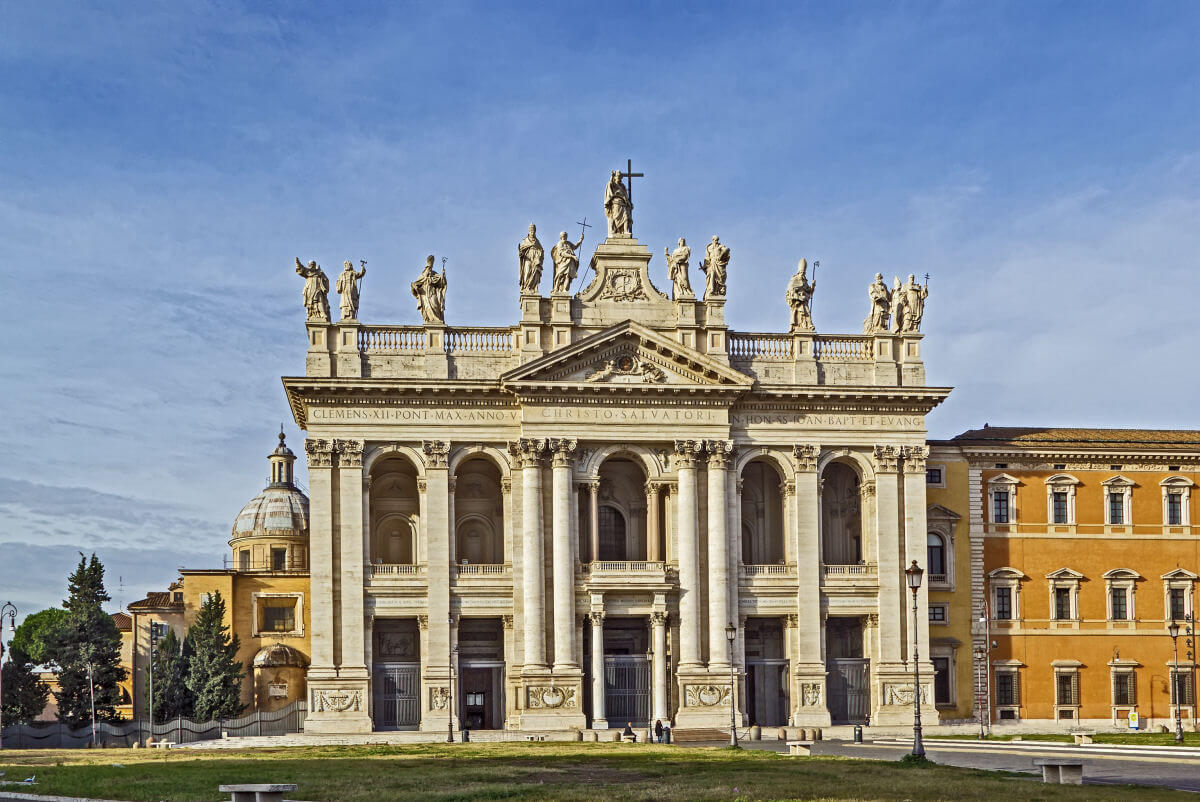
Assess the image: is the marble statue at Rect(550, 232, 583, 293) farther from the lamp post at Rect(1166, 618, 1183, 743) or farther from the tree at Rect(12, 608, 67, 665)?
the tree at Rect(12, 608, 67, 665)

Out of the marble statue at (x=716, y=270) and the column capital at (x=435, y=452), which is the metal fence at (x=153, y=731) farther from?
the marble statue at (x=716, y=270)

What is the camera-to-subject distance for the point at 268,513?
99.6m

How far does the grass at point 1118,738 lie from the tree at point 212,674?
31.0m

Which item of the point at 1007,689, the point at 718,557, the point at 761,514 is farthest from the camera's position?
the point at 1007,689

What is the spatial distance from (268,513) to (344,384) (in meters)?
37.8

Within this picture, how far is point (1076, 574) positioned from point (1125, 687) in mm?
5527

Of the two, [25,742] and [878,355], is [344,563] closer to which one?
[25,742]

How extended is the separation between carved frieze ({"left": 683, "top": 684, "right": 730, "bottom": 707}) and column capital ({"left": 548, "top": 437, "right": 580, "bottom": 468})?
10458mm

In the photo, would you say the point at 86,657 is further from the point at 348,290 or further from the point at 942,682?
the point at 942,682

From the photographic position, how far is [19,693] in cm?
6812

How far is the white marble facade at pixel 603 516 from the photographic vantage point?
64250 millimetres

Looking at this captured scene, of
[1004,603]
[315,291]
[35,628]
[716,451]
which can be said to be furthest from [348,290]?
[35,628]

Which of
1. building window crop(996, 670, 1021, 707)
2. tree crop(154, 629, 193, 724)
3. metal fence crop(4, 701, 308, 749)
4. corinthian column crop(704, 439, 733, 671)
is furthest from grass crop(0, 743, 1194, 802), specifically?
building window crop(996, 670, 1021, 707)

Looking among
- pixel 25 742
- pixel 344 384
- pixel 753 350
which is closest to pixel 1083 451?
pixel 753 350
